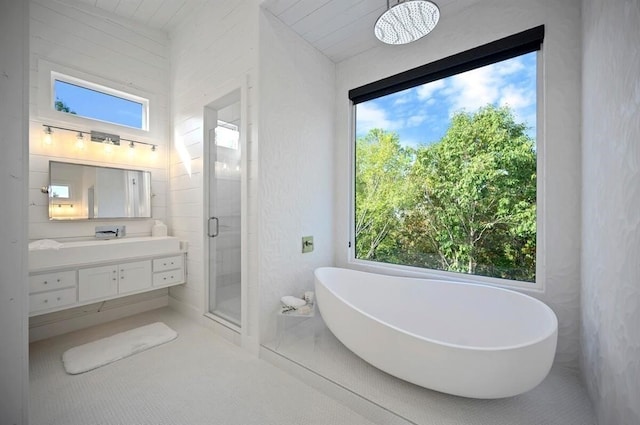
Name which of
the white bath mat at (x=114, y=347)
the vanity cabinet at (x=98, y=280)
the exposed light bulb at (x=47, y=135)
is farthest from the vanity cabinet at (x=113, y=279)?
the exposed light bulb at (x=47, y=135)

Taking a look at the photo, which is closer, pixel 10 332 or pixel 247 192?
pixel 10 332

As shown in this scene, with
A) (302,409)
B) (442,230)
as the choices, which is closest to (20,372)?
(302,409)

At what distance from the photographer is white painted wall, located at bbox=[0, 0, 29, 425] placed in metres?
0.91

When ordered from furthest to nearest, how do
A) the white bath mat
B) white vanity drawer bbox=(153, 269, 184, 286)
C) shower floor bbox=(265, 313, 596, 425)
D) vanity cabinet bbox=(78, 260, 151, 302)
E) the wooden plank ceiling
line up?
white vanity drawer bbox=(153, 269, 184, 286), vanity cabinet bbox=(78, 260, 151, 302), the wooden plank ceiling, the white bath mat, shower floor bbox=(265, 313, 596, 425)

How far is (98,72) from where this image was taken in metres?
2.63

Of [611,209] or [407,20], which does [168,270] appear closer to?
[407,20]

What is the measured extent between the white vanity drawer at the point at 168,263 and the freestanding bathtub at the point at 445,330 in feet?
5.42

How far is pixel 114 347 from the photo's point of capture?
6.95 ft

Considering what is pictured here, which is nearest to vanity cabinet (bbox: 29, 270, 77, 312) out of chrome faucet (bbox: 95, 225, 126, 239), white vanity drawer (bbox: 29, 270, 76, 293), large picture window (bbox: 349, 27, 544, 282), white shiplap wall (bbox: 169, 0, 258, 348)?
white vanity drawer (bbox: 29, 270, 76, 293)

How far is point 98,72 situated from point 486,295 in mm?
4215

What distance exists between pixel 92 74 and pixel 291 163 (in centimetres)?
234

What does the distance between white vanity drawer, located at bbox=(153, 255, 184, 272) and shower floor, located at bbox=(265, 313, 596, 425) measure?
165cm

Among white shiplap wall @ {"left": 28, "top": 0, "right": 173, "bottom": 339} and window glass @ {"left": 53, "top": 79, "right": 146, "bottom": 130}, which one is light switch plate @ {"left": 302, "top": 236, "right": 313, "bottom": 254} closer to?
white shiplap wall @ {"left": 28, "top": 0, "right": 173, "bottom": 339}

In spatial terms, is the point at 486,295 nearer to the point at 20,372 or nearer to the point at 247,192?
the point at 247,192
